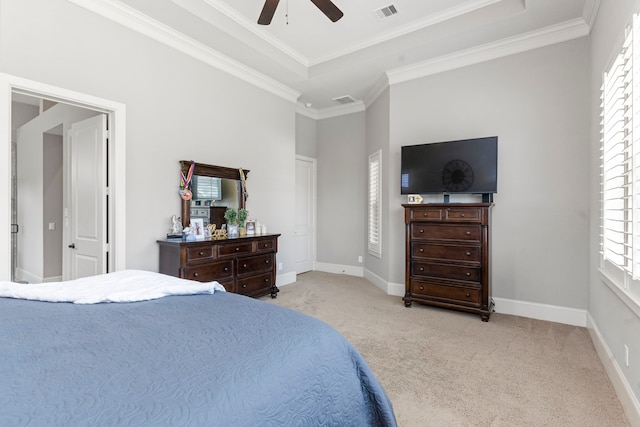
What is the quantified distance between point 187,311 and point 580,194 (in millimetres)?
4030

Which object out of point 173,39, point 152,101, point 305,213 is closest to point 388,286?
point 305,213

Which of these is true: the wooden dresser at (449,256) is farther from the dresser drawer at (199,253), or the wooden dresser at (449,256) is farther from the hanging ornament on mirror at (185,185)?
the hanging ornament on mirror at (185,185)

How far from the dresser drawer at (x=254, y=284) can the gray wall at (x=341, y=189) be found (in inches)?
82.3

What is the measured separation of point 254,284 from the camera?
Result: 13.8ft

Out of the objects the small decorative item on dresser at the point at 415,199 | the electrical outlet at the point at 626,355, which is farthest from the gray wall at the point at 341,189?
the electrical outlet at the point at 626,355

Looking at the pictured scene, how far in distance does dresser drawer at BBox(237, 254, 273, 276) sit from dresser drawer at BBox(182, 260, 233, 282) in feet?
0.53

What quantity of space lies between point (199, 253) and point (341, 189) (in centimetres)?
334

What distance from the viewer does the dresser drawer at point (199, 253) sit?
3.44 m

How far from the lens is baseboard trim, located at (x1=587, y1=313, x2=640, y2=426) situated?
1862 millimetres

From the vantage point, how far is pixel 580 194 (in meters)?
3.46

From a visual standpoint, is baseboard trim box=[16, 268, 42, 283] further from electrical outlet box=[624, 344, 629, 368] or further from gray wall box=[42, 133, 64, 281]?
electrical outlet box=[624, 344, 629, 368]

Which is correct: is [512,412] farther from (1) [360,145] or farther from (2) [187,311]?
(1) [360,145]

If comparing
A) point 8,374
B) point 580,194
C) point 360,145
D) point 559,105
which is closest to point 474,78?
point 559,105


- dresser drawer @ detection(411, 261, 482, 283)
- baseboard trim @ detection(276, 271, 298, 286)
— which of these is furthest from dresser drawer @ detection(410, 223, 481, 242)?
baseboard trim @ detection(276, 271, 298, 286)
